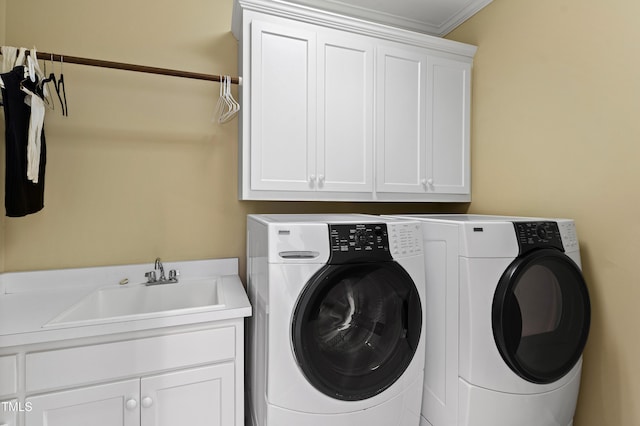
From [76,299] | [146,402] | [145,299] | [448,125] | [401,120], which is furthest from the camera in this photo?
[448,125]

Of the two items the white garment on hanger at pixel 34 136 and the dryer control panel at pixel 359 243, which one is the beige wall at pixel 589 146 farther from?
the white garment on hanger at pixel 34 136

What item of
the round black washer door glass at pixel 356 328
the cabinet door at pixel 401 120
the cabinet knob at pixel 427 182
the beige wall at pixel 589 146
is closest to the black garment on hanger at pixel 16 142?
the round black washer door glass at pixel 356 328

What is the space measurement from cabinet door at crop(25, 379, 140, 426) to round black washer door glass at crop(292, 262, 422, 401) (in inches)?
26.9

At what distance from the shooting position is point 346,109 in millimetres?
1891

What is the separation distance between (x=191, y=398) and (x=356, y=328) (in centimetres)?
74

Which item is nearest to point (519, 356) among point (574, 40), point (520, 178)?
point (520, 178)

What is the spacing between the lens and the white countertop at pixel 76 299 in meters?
1.18

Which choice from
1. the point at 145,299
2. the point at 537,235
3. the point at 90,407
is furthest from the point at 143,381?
the point at 537,235

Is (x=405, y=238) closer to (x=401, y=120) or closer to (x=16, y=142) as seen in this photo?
(x=401, y=120)

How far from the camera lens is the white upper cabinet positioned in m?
1.72

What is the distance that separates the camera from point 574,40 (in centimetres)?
164

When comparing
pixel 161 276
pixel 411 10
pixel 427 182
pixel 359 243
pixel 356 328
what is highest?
pixel 411 10

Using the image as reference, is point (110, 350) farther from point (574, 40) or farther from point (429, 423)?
point (574, 40)

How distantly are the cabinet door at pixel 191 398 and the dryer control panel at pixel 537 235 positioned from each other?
4.50ft
